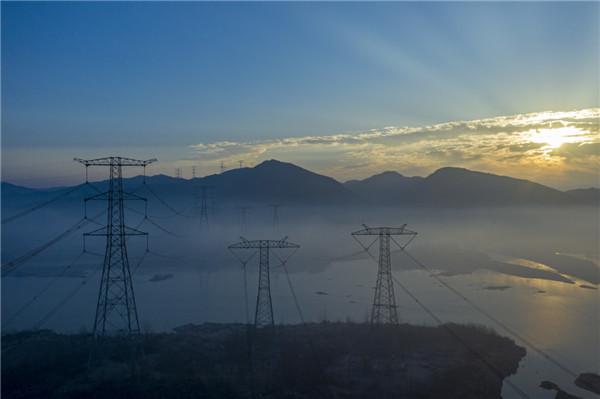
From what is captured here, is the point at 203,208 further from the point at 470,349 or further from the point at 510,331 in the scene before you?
the point at 470,349

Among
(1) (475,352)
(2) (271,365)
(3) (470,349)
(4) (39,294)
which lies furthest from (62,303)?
(1) (475,352)

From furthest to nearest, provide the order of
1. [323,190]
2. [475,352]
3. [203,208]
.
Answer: [323,190], [203,208], [475,352]

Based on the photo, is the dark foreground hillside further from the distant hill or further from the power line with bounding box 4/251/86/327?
the distant hill

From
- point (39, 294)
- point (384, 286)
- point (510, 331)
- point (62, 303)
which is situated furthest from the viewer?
point (39, 294)

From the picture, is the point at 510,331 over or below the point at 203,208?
below

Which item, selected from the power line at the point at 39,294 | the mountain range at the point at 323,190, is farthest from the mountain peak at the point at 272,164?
the power line at the point at 39,294

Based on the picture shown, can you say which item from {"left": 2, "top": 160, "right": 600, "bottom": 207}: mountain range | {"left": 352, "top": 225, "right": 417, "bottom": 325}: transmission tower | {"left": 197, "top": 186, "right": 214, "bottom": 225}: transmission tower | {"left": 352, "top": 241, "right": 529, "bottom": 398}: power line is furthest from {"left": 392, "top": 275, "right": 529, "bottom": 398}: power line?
{"left": 2, "top": 160, "right": 600, "bottom": 207}: mountain range

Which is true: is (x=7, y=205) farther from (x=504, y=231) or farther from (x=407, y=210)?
(x=504, y=231)

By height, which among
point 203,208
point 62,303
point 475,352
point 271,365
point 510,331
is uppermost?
point 203,208

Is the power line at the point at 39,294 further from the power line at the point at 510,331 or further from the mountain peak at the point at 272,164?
the mountain peak at the point at 272,164
